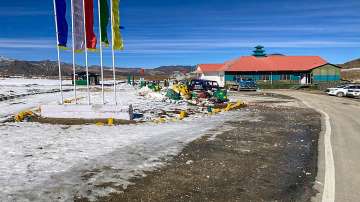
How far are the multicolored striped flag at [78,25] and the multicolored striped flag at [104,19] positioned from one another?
40.8 inches

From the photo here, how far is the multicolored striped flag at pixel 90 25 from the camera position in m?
21.8

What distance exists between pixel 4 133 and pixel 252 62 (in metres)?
64.9

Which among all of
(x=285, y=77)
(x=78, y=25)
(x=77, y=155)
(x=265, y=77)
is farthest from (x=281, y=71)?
(x=77, y=155)

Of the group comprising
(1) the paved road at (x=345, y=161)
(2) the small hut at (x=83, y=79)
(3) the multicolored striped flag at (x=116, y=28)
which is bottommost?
(1) the paved road at (x=345, y=161)

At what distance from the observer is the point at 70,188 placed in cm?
867

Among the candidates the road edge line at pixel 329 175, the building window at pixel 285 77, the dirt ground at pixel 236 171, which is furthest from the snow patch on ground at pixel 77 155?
the building window at pixel 285 77

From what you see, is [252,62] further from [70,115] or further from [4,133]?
[4,133]

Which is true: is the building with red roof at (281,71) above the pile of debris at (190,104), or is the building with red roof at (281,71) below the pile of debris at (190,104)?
above

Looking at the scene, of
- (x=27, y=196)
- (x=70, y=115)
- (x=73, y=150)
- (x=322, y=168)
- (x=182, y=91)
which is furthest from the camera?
(x=182, y=91)

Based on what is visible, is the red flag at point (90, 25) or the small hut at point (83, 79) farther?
the small hut at point (83, 79)

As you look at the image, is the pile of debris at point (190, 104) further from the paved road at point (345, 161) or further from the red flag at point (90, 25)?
the paved road at point (345, 161)

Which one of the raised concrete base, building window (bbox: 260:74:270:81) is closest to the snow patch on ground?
the raised concrete base

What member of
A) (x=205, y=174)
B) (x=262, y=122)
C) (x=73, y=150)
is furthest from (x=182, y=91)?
(x=205, y=174)

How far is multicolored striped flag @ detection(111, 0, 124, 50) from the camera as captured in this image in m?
21.3
